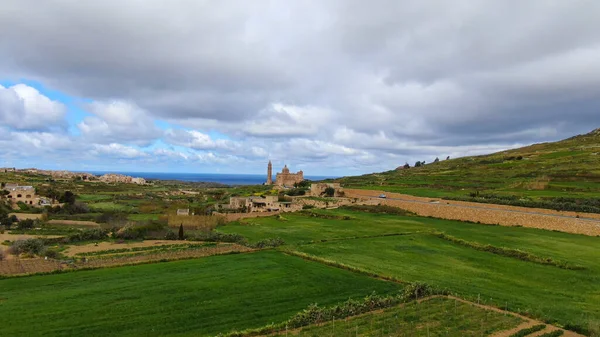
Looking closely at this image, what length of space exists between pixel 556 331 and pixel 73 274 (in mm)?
28821

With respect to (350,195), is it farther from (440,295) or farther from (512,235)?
(440,295)

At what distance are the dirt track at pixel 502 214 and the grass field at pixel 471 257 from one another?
185 cm

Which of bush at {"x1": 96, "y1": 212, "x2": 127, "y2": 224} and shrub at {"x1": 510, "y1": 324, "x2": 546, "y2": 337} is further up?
shrub at {"x1": 510, "y1": 324, "x2": 546, "y2": 337}

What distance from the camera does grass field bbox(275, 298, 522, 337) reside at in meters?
16.3

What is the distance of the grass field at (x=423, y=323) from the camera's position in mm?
16312

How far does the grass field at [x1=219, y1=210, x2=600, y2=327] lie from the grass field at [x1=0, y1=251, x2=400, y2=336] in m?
4.77

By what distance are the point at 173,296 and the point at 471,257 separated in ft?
80.4

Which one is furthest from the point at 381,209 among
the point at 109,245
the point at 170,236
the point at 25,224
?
the point at 25,224

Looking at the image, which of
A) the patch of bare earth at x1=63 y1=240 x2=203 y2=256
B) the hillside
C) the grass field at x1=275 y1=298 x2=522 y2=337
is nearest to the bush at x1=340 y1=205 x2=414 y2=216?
the hillside

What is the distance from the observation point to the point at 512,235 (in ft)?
143

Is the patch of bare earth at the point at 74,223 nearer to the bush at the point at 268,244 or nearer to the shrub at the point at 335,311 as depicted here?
the bush at the point at 268,244

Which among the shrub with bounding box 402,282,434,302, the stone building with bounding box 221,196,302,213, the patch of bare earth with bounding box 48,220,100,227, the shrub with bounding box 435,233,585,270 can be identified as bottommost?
the patch of bare earth with bounding box 48,220,100,227

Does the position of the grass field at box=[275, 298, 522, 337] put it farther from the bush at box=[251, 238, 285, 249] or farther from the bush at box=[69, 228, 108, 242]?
the bush at box=[69, 228, 108, 242]

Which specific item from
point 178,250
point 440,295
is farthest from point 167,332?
point 178,250
